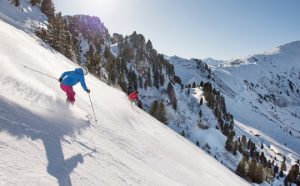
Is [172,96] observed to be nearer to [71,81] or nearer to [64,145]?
[71,81]

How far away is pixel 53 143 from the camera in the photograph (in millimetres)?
10875

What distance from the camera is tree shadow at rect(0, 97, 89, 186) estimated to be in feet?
31.6

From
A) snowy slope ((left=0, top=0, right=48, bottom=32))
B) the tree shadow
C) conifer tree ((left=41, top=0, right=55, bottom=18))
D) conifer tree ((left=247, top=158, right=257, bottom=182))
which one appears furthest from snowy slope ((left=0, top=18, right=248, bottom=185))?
conifer tree ((left=247, top=158, right=257, bottom=182))

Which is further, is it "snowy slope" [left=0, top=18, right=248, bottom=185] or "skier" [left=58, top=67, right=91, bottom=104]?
"skier" [left=58, top=67, right=91, bottom=104]

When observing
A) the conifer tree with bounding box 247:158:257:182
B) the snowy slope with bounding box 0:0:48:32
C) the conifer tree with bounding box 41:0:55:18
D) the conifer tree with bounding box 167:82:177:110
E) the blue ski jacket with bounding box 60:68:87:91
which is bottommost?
the conifer tree with bounding box 247:158:257:182

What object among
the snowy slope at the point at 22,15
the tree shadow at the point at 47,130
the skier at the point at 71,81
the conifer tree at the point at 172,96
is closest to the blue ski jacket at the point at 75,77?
the skier at the point at 71,81

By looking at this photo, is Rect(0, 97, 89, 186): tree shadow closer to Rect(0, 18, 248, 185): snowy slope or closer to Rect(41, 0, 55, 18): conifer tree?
Rect(0, 18, 248, 185): snowy slope

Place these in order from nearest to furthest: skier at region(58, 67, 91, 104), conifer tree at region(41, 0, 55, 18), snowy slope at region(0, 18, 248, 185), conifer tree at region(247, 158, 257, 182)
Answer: snowy slope at region(0, 18, 248, 185)
skier at region(58, 67, 91, 104)
conifer tree at region(41, 0, 55, 18)
conifer tree at region(247, 158, 257, 182)

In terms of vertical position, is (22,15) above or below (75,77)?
above

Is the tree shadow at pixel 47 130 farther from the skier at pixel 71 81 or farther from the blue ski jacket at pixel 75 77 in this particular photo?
the blue ski jacket at pixel 75 77

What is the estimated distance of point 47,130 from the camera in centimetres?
1162

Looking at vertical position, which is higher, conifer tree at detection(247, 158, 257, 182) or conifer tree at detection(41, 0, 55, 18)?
conifer tree at detection(41, 0, 55, 18)

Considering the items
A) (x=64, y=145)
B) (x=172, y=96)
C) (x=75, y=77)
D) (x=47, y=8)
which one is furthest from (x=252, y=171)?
(x=64, y=145)

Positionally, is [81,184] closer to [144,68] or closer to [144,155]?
[144,155]
